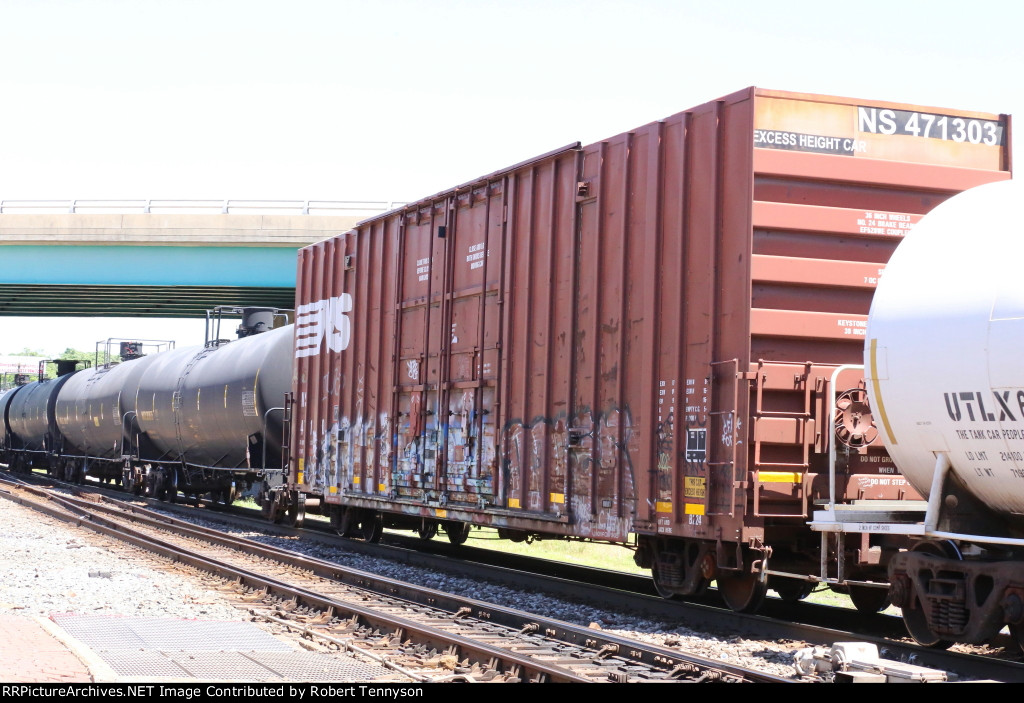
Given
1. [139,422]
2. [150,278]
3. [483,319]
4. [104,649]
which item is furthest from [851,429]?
[150,278]

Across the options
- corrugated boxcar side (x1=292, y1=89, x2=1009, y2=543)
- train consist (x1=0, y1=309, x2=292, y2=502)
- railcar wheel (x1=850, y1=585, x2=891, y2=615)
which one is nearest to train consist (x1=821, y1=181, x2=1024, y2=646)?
corrugated boxcar side (x1=292, y1=89, x2=1009, y2=543)

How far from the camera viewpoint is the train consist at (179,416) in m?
20.8

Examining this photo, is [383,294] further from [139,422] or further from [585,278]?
[139,422]

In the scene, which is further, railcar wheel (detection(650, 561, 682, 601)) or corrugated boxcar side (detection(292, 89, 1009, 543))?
railcar wheel (detection(650, 561, 682, 601))

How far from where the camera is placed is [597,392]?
11.5 metres

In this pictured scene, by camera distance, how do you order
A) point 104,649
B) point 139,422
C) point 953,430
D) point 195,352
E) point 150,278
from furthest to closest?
point 150,278, point 139,422, point 195,352, point 104,649, point 953,430

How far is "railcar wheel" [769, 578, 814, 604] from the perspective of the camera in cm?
1117

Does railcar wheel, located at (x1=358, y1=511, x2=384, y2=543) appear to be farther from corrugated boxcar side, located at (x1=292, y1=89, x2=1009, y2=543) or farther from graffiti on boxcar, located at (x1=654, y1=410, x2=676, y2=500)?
graffiti on boxcar, located at (x1=654, y1=410, x2=676, y2=500)

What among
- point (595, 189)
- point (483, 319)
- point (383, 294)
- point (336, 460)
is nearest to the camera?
point (595, 189)

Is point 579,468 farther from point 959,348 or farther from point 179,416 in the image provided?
point 179,416

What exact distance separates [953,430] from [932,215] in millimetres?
1772

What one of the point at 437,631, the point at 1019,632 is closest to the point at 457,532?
the point at 437,631

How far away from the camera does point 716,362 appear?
9.96m

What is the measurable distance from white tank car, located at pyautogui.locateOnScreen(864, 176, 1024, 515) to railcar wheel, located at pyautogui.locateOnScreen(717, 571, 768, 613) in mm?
2159
